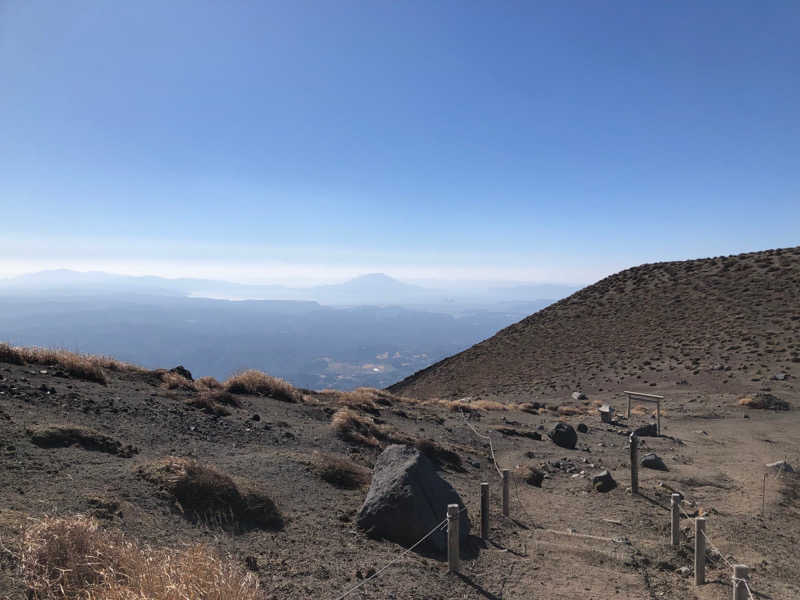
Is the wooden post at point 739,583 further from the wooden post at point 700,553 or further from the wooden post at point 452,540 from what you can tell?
the wooden post at point 452,540

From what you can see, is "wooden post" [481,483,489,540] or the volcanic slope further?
the volcanic slope

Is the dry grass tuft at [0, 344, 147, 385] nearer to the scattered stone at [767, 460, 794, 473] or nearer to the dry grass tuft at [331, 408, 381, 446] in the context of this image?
the dry grass tuft at [331, 408, 381, 446]

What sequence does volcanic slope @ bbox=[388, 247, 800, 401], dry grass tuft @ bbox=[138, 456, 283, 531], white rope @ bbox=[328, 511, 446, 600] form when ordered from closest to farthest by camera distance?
white rope @ bbox=[328, 511, 446, 600]
dry grass tuft @ bbox=[138, 456, 283, 531]
volcanic slope @ bbox=[388, 247, 800, 401]

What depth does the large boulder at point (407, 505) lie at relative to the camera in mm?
6715

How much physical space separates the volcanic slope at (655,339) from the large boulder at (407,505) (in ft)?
65.3

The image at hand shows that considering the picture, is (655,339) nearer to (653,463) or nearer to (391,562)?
(653,463)

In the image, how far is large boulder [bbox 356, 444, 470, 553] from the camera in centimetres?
671

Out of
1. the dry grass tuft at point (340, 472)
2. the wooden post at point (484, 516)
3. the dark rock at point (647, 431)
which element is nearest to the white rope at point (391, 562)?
the wooden post at point (484, 516)

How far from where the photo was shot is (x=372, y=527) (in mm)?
6828

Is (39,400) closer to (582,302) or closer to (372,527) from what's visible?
(372,527)

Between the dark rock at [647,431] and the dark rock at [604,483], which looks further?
the dark rock at [647,431]

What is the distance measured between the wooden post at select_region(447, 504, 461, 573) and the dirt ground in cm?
13

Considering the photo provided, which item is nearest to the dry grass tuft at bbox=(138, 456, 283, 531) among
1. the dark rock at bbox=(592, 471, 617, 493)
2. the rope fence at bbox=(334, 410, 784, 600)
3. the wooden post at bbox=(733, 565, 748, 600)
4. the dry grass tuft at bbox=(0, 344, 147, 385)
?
the rope fence at bbox=(334, 410, 784, 600)

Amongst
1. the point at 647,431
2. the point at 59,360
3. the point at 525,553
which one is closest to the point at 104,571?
the point at 525,553
